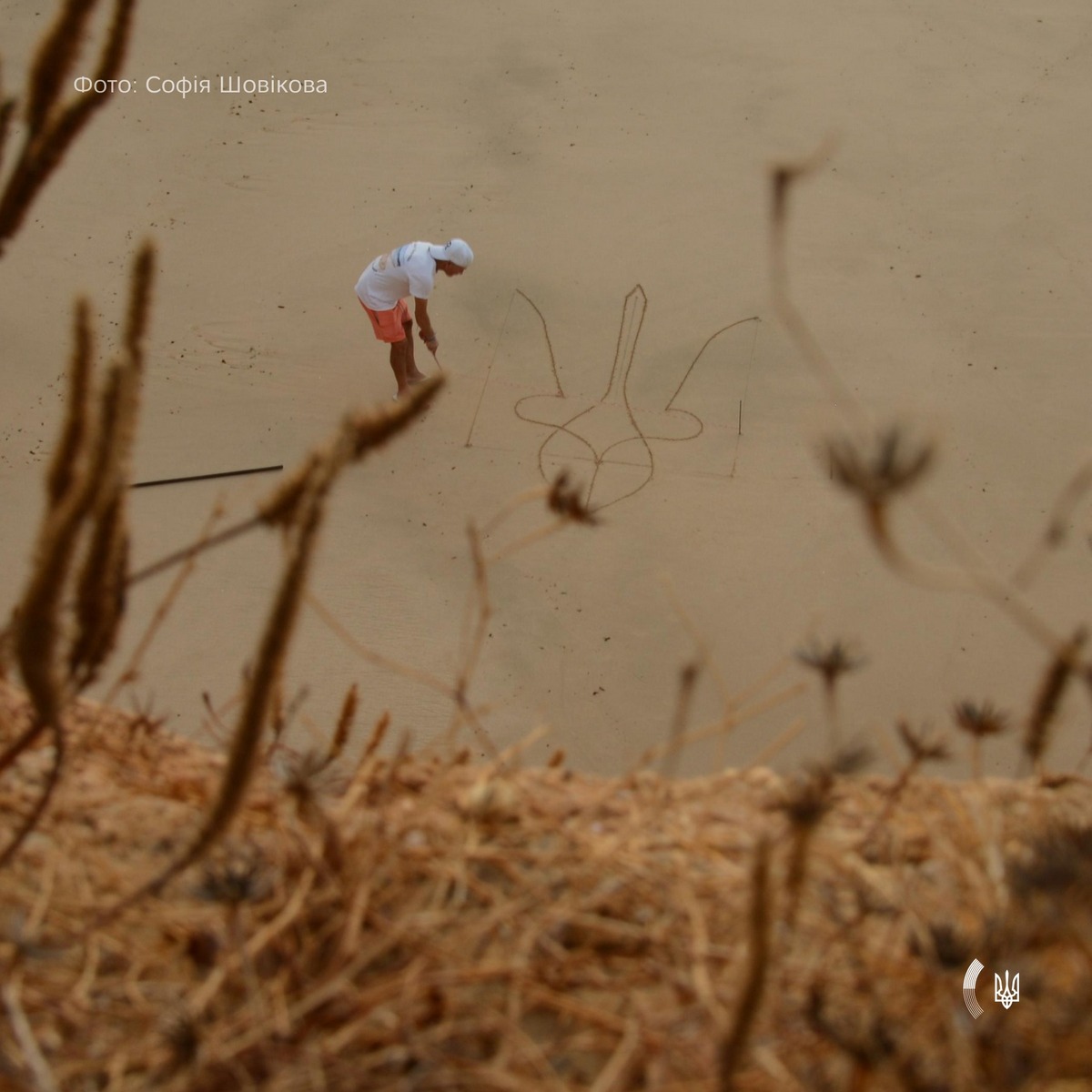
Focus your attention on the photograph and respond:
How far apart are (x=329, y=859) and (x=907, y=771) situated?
0.78m

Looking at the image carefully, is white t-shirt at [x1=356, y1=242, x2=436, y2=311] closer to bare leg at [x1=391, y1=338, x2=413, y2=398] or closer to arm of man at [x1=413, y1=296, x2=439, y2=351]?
arm of man at [x1=413, y1=296, x2=439, y2=351]

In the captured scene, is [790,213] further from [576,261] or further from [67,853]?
[67,853]

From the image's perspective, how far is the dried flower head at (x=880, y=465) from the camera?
89cm

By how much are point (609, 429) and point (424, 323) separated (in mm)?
961

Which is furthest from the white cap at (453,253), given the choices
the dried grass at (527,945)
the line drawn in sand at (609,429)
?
the dried grass at (527,945)

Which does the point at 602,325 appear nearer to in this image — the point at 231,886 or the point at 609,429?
the point at 609,429

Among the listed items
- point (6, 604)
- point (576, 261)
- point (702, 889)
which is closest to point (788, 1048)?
point (702, 889)

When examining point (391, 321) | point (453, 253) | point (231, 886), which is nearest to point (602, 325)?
point (453, 253)

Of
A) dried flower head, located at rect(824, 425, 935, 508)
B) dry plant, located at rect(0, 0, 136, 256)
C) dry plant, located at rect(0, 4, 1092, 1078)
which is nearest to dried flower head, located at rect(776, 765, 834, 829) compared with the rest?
dry plant, located at rect(0, 4, 1092, 1078)

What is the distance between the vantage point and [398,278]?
18.1ft

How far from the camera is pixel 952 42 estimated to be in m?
7.16

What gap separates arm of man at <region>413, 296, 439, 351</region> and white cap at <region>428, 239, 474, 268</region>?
215mm

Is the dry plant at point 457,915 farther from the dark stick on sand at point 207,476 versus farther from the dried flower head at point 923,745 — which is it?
the dark stick on sand at point 207,476

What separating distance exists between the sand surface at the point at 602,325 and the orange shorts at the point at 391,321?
0.39m
